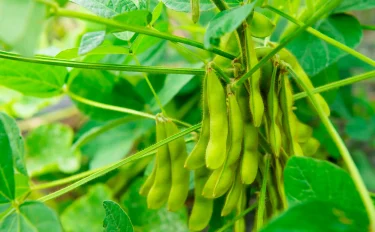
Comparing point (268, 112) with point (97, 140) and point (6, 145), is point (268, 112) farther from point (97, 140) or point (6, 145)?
point (97, 140)

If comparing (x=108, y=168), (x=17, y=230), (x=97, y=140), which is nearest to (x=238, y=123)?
(x=108, y=168)

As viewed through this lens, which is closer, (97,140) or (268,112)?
(268,112)

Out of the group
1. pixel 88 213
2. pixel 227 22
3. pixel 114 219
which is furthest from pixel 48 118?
pixel 227 22

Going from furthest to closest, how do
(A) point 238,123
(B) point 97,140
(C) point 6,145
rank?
(B) point 97,140 < (C) point 6,145 < (A) point 238,123

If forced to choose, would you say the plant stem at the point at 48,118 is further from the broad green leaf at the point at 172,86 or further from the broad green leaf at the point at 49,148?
the broad green leaf at the point at 172,86

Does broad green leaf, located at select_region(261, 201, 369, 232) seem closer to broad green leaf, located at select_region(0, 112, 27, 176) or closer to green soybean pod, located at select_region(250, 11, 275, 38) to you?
green soybean pod, located at select_region(250, 11, 275, 38)
